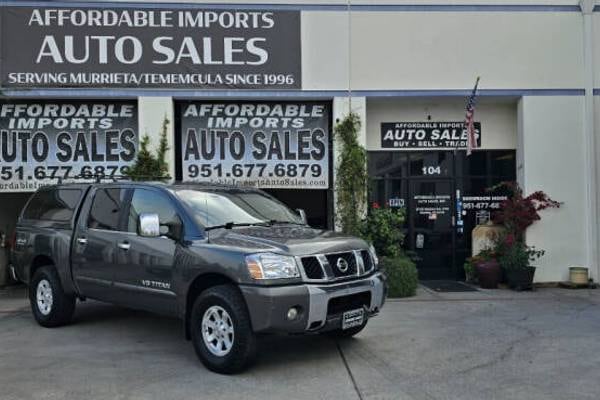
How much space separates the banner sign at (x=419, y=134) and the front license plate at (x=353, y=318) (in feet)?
23.2

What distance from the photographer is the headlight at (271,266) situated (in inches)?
216

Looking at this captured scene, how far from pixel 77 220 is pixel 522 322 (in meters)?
6.14

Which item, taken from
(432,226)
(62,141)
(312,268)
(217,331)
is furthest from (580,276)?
(62,141)

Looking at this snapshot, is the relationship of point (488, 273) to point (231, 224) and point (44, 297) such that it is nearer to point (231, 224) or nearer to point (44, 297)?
point (231, 224)

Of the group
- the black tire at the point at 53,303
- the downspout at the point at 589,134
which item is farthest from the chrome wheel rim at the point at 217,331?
the downspout at the point at 589,134

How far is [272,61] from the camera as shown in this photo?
11.7m

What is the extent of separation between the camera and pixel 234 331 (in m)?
5.53

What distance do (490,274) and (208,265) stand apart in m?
7.28

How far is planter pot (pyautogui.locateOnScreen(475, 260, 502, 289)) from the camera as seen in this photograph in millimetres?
11414

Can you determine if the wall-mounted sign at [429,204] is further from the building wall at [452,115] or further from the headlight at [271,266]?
the headlight at [271,266]

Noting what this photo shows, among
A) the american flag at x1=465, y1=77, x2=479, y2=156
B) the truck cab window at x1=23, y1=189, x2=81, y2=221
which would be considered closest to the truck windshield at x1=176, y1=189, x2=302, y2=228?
the truck cab window at x1=23, y1=189, x2=81, y2=221

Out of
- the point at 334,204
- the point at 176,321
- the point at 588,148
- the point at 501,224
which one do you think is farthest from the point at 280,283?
the point at 588,148

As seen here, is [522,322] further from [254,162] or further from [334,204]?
[254,162]

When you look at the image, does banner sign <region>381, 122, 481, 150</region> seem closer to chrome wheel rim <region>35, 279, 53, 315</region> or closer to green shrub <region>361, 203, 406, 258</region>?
green shrub <region>361, 203, 406, 258</region>
